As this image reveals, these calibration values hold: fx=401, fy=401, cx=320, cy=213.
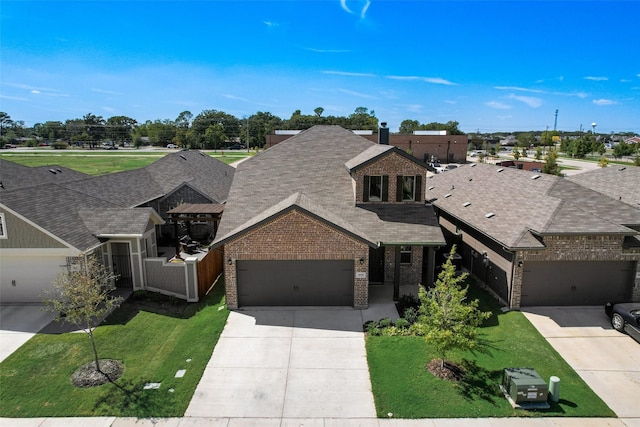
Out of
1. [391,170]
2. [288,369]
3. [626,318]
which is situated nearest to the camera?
[288,369]

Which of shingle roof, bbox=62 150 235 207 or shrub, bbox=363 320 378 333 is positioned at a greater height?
shingle roof, bbox=62 150 235 207

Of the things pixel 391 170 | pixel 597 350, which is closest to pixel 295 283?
pixel 391 170

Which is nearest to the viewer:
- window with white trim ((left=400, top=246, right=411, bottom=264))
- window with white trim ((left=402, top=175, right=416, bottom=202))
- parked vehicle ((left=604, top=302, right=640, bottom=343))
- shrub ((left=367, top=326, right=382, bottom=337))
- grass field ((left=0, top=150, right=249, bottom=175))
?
parked vehicle ((left=604, top=302, right=640, bottom=343))


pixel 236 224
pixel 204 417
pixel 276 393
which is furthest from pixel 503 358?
pixel 236 224

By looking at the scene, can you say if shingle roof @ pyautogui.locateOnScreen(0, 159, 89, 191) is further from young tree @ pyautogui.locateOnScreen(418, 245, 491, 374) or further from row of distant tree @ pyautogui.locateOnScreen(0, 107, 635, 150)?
row of distant tree @ pyautogui.locateOnScreen(0, 107, 635, 150)

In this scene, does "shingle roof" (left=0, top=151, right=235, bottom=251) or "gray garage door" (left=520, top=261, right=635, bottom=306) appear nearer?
"gray garage door" (left=520, top=261, right=635, bottom=306)

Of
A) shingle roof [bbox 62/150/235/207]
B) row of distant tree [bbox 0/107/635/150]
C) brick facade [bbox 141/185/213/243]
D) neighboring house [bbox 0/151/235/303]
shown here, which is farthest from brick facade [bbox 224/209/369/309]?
row of distant tree [bbox 0/107/635/150]

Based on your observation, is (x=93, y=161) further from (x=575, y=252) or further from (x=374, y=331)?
(x=575, y=252)
